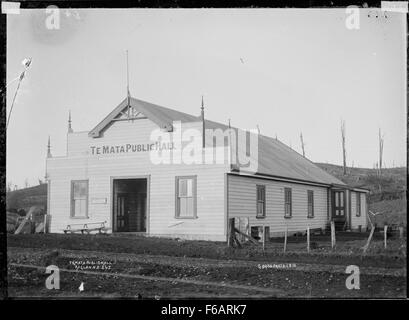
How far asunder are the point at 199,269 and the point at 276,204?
168 centimetres

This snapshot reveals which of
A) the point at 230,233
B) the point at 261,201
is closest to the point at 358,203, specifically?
the point at 261,201

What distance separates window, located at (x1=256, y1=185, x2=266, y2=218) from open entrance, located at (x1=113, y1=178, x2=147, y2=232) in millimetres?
1451

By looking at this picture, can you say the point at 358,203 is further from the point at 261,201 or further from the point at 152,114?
the point at 152,114

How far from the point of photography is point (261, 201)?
23.6 feet

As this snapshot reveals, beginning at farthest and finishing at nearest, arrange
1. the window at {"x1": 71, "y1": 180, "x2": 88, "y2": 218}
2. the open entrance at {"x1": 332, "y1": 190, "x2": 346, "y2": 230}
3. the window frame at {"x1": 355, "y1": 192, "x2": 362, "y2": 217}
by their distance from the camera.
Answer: the open entrance at {"x1": 332, "y1": 190, "x2": 346, "y2": 230}, the window frame at {"x1": 355, "y1": 192, "x2": 362, "y2": 217}, the window at {"x1": 71, "y1": 180, "x2": 88, "y2": 218}

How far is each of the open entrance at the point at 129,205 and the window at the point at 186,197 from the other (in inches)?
→ 19.5

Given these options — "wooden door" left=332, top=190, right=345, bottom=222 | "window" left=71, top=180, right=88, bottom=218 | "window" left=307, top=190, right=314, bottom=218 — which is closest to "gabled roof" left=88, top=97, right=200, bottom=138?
"window" left=71, top=180, right=88, bottom=218

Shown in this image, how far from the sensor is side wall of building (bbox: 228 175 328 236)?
6.72 m

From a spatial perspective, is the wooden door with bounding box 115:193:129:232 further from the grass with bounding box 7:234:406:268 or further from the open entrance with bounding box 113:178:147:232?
the grass with bounding box 7:234:406:268

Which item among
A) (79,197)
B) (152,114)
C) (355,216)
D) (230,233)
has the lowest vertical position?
(230,233)

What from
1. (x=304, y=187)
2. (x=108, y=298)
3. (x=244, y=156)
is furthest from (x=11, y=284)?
(x=304, y=187)

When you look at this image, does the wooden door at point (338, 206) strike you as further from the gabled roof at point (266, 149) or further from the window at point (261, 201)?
the window at point (261, 201)

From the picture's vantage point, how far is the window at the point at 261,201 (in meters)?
7.04

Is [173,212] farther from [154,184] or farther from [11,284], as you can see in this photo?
[11,284]
